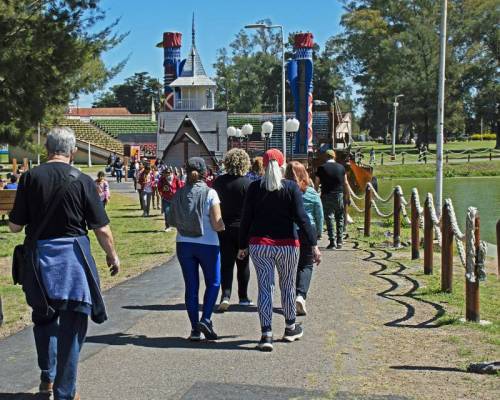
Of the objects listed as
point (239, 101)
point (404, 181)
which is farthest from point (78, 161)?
point (239, 101)

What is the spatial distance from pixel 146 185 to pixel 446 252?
1532 centimetres

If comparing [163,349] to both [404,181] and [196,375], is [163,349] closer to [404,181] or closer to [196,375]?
[196,375]

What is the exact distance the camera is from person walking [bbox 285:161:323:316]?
834 cm

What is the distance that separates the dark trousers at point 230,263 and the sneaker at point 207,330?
159cm

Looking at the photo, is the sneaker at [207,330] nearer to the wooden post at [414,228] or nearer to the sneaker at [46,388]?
the sneaker at [46,388]

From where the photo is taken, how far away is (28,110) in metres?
15.6

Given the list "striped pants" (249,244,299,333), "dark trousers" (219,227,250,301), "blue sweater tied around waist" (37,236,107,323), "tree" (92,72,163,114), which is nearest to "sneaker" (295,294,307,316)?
"dark trousers" (219,227,250,301)

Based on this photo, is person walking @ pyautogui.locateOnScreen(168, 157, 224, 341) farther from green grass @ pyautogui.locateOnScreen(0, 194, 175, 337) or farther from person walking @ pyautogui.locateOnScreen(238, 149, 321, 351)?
green grass @ pyautogui.locateOnScreen(0, 194, 175, 337)

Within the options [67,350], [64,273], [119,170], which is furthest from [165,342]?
[119,170]

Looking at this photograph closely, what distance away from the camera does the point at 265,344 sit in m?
7.25

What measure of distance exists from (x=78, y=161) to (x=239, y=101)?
4616 centimetres

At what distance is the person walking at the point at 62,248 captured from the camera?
5.36 meters

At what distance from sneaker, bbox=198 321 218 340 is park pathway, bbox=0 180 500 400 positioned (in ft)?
0.27

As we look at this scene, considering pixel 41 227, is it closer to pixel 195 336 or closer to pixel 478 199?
pixel 195 336
